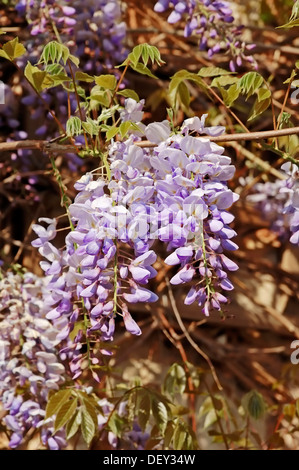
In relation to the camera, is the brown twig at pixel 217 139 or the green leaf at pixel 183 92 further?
the green leaf at pixel 183 92

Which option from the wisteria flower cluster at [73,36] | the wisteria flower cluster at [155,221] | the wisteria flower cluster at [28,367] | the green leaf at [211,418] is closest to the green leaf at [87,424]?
the wisteria flower cluster at [28,367]

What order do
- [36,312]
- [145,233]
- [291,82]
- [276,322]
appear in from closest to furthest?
[145,233] < [291,82] < [36,312] < [276,322]

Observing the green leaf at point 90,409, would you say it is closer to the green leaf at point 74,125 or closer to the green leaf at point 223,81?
the green leaf at point 74,125

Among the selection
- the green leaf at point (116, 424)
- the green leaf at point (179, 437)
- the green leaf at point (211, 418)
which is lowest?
the green leaf at point (211, 418)

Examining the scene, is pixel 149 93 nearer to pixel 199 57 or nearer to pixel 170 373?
pixel 199 57

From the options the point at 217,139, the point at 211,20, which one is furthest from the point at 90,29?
the point at 217,139

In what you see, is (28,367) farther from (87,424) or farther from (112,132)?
(112,132)

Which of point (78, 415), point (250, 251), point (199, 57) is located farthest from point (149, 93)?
point (78, 415)
